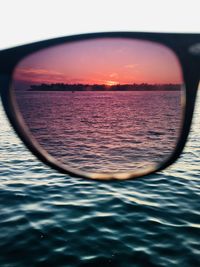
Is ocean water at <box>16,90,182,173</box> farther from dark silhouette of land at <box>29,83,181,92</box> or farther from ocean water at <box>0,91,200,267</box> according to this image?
ocean water at <box>0,91,200,267</box>

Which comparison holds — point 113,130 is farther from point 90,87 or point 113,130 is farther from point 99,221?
point 99,221

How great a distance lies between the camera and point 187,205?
7.44 metres

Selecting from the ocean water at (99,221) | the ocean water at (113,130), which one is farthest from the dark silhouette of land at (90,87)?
the ocean water at (99,221)

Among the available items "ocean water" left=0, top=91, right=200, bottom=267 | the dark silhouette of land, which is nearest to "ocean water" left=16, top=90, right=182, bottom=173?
the dark silhouette of land

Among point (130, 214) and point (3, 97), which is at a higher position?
point (3, 97)

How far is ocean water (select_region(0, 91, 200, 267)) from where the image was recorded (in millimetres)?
5121

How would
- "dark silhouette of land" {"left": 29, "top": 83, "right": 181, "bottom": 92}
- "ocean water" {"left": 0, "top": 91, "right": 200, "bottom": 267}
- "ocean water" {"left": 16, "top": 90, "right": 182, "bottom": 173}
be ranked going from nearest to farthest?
"ocean water" {"left": 16, "top": 90, "right": 182, "bottom": 173} → "dark silhouette of land" {"left": 29, "top": 83, "right": 181, "bottom": 92} → "ocean water" {"left": 0, "top": 91, "right": 200, "bottom": 267}

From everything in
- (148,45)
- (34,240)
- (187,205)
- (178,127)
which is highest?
(148,45)

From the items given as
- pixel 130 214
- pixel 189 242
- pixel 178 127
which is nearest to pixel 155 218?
pixel 130 214

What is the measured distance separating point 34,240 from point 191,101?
5.12 meters

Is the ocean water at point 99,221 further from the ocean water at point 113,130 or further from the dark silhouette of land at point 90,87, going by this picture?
the dark silhouette of land at point 90,87

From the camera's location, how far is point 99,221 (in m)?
6.48

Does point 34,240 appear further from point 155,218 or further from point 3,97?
point 3,97

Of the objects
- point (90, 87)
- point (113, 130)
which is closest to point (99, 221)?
point (113, 130)
